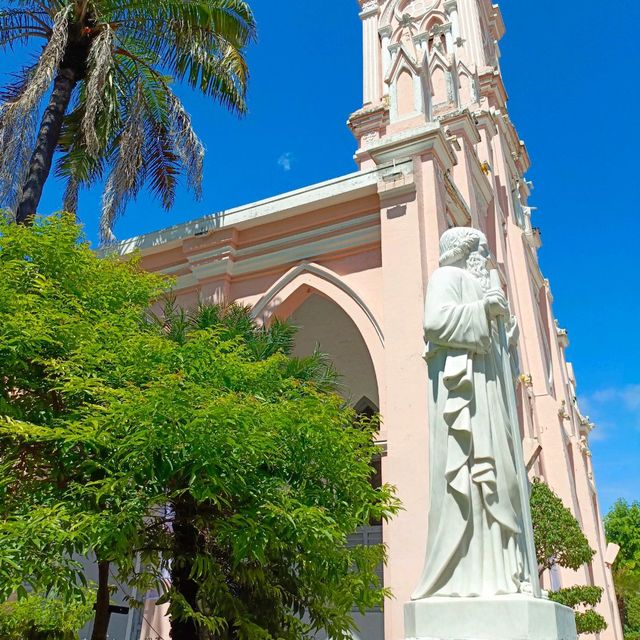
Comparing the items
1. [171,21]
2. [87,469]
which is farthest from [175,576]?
[171,21]

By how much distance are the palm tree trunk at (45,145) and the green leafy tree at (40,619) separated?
575 centimetres

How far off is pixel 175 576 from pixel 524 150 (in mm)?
22573

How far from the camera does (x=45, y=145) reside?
10758 millimetres

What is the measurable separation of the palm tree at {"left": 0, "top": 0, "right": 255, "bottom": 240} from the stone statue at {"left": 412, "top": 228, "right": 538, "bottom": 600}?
8489 millimetres

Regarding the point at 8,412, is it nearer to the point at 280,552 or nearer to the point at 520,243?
the point at 280,552

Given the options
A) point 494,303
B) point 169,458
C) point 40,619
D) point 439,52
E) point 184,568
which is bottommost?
point 40,619

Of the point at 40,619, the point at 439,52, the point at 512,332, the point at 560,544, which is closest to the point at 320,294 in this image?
the point at 560,544

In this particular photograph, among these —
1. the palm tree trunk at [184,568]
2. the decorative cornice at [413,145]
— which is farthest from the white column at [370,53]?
the palm tree trunk at [184,568]

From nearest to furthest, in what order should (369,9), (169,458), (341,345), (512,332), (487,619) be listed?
(487,619)
(512,332)
(169,458)
(341,345)
(369,9)

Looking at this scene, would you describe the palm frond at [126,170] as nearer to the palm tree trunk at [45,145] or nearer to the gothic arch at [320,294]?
the palm tree trunk at [45,145]

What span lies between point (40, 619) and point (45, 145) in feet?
24.5

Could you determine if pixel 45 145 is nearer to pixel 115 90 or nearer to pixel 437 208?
pixel 115 90

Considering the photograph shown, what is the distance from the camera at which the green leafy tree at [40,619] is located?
9.57 metres

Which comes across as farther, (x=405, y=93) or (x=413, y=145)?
(x=405, y=93)
